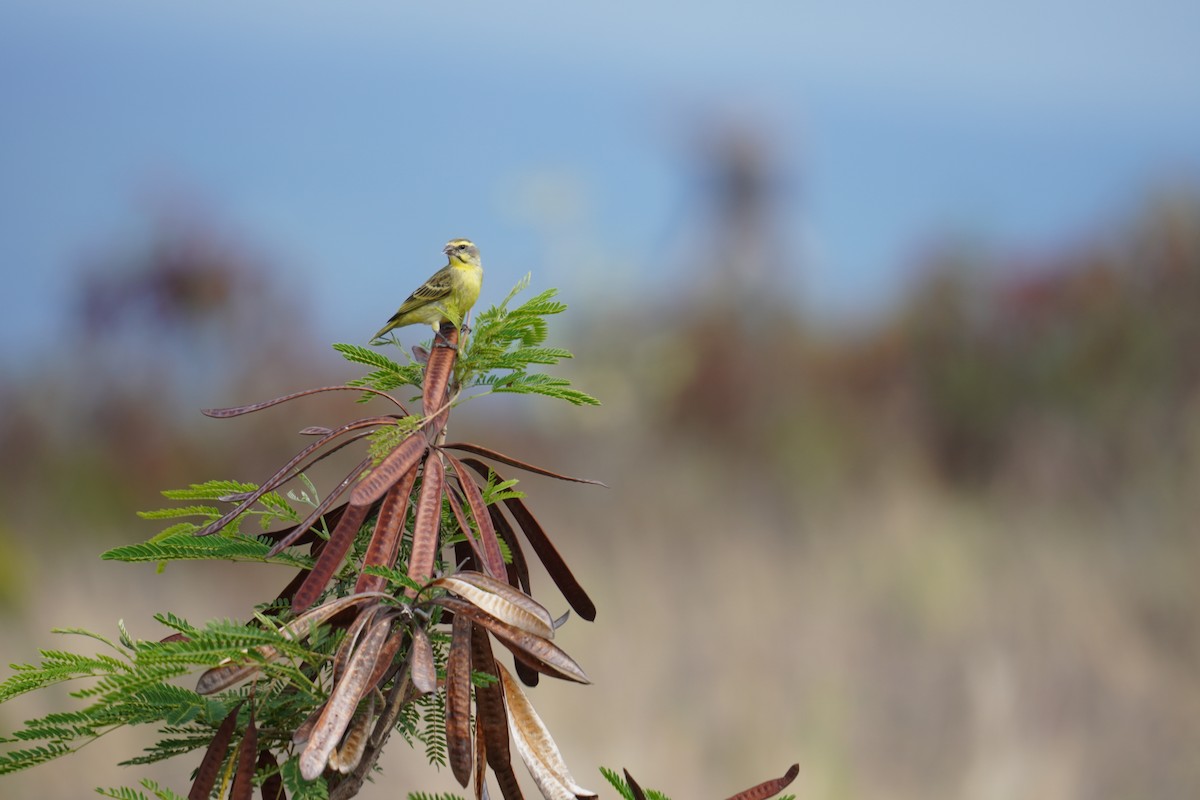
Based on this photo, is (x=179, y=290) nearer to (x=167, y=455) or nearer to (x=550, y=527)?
(x=167, y=455)

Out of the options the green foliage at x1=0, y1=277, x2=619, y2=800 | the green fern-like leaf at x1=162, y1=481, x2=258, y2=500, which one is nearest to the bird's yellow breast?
the green foliage at x1=0, y1=277, x2=619, y2=800

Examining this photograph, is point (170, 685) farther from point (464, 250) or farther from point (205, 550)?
point (464, 250)

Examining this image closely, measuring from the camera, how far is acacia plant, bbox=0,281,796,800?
1015 mm

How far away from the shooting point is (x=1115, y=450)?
1041 cm

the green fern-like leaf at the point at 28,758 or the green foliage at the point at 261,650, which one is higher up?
the green foliage at the point at 261,650

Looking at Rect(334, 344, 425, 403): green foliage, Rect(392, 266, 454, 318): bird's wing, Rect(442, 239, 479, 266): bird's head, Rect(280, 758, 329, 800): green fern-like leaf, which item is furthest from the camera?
Rect(442, 239, 479, 266): bird's head

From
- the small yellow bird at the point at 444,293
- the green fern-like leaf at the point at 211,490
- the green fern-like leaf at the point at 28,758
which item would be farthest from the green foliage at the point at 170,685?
the small yellow bird at the point at 444,293

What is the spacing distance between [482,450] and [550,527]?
7.66m

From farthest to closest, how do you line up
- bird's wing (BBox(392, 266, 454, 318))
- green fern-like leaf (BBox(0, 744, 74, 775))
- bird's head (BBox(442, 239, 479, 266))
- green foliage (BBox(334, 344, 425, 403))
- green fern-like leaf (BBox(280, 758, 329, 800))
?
bird's head (BBox(442, 239, 479, 266))
bird's wing (BBox(392, 266, 454, 318))
green foliage (BBox(334, 344, 425, 403))
green fern-like leaf (BBox(0, 744, 74, 775))
green fern-like leaf (BBox(280, 758, 329, 800))

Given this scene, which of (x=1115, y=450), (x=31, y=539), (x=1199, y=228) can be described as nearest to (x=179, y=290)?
(x=31, y=539)

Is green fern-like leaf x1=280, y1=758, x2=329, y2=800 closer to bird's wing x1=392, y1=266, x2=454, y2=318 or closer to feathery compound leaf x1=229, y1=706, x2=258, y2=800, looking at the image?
feathery compound leaf x1=229, y1=706, x2=258, y2=800

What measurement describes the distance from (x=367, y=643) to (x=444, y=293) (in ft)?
3.69

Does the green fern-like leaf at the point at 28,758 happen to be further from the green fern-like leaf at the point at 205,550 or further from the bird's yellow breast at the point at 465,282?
the bird's yellow breast at the point at 465,282

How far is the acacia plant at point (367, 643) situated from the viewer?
101 centimetres
